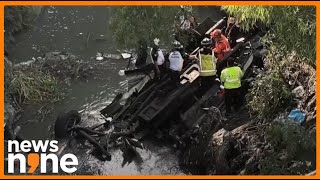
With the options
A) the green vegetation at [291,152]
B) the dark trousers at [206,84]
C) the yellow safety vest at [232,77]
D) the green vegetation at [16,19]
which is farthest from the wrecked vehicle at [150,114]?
the green vegetation at [16,19]

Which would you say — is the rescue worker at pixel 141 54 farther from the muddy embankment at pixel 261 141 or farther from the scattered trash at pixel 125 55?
the muddy embankment at pixel 261 141

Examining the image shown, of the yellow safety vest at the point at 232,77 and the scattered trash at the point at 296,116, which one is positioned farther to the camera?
the yellow safety vest at the point at 232,77

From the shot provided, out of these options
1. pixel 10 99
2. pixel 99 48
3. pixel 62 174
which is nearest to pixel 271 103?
pixel 62 174

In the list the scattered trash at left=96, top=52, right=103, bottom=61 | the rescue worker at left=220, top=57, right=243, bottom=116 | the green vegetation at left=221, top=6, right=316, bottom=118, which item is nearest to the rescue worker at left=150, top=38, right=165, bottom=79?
the rescue worker at left=220, top=57, right=243, bottom=116

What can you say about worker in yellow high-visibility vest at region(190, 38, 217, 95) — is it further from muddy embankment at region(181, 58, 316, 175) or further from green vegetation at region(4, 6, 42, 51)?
green vegetation at region(4, 6, 42, 51)

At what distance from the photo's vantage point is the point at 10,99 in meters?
12.7

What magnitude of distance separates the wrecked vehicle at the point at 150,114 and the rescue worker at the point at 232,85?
0.31m

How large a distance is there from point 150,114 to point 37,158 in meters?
2.85

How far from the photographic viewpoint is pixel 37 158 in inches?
405

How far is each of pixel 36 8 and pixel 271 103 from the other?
12.5 m

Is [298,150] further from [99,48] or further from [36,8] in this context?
[36,8]

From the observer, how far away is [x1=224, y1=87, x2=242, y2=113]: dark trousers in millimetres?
11086

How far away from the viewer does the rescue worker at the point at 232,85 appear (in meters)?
10.8

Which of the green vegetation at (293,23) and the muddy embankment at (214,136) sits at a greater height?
the green vegetation at (293,23)
